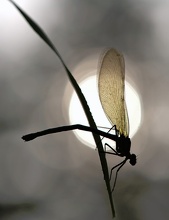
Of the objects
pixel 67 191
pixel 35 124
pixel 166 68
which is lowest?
pixel 67 191

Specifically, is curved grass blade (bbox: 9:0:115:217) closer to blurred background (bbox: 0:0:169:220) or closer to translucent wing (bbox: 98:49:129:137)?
translucent wing (bbox: 98:49:129:137)

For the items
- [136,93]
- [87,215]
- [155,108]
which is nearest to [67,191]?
[87,215]

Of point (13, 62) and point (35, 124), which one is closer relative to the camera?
point (35, 124)

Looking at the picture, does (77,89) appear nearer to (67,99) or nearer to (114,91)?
(114,91)

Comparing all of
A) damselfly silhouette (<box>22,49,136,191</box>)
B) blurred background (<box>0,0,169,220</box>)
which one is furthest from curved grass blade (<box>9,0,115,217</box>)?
blurred background (<box>0,0,169,220</box>)

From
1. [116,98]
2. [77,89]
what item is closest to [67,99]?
[116,98]

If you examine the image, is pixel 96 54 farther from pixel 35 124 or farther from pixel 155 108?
pixel 35 124
